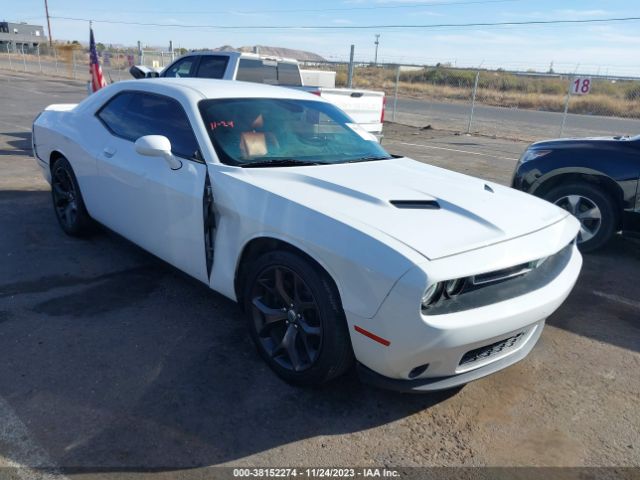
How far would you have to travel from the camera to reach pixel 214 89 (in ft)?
12.6

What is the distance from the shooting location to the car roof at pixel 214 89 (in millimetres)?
3801

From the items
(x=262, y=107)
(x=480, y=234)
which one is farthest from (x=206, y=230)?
(x=480, y=234)

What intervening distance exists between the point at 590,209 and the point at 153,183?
13.9 feet

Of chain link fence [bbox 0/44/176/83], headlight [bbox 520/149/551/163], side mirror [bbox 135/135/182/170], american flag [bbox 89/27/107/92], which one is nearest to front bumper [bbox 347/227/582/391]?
side mirror [bbox 135/135/182/170]

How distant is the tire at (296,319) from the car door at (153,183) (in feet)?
1.85

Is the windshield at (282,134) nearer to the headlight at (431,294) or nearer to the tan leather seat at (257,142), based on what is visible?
the tan leather seat at (257,142)

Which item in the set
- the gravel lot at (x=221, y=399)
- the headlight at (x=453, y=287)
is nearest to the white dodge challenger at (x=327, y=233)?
the headlight at (x=453, y=287)

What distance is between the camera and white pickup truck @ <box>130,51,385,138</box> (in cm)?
880

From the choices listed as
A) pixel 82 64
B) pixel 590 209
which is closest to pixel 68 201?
pixel 590 209

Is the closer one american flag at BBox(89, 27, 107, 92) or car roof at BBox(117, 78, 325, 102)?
car roof at BBox(117, 78, 325, 102)

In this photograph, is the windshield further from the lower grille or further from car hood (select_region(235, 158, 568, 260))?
the lower grille

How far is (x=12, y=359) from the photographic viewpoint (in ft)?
10.2

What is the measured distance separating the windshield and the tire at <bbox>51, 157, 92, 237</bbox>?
193cm

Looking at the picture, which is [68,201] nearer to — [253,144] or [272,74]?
[253,144]
